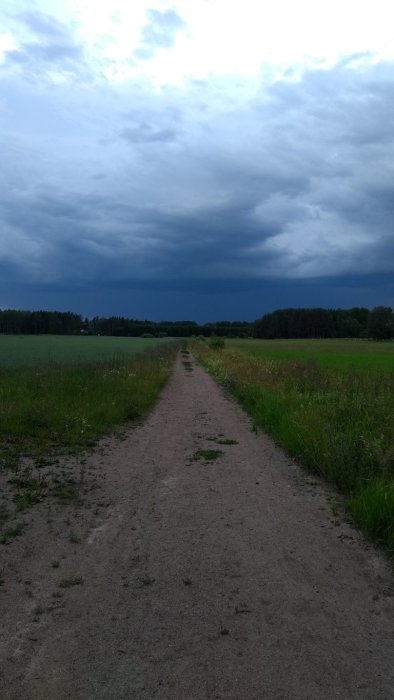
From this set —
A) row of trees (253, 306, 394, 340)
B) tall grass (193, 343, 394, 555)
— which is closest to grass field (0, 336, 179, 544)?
tall grass (193, 343, 394, 555)

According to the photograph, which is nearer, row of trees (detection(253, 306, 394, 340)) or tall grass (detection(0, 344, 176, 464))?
tall grass (detection(0, 344, 176, 464))

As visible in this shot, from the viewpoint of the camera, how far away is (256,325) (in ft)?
559

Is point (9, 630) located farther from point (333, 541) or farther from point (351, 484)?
point (351, 484)

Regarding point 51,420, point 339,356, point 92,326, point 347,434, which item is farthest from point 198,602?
point 92,326

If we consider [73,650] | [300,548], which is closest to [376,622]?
[300,548]

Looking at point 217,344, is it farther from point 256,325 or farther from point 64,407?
point 256,325

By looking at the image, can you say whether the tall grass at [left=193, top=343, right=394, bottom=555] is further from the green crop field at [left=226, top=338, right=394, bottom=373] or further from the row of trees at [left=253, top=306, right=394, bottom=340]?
the row of trees at [left=253, top=306, right=394, bottom=340]

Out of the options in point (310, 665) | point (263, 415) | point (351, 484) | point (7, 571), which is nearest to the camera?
point (310, 665)

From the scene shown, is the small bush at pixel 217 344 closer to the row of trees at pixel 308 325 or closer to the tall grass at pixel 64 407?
the tall grass at pixel 64 407

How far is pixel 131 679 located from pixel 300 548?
245 centimetres

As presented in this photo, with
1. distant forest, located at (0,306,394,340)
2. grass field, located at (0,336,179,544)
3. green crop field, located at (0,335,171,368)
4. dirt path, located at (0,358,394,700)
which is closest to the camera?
dirt path, located at (0,358,394,700)

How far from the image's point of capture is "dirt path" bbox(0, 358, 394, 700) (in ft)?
9.96

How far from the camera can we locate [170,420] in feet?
43.7

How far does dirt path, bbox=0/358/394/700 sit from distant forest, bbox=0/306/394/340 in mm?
129023
